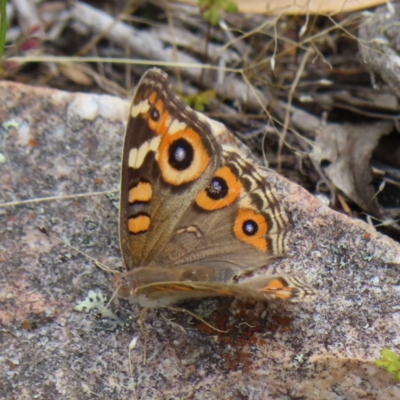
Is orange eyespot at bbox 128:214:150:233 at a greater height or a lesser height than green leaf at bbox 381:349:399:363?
greater

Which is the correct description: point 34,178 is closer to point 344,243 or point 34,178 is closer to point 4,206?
point 4,206

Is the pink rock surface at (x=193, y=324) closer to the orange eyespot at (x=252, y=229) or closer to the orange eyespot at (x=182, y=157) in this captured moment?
the orange eyespot at (x=252, y=229)

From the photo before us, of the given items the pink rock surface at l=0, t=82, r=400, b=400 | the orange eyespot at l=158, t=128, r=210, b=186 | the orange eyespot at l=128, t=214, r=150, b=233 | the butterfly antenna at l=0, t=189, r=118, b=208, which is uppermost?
the orange eyespot at l=158, t=128, r=210, b=186

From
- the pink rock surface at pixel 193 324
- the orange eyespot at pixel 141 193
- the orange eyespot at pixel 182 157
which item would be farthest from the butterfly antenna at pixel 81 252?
the orange eyespot at pixel 182 157

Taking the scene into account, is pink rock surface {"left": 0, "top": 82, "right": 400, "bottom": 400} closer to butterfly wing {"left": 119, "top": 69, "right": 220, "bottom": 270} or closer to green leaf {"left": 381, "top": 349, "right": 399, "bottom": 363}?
green leaf {"left": 381, "top": 349, "right": 399, "bottom": 363}

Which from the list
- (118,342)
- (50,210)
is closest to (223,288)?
(118,342)

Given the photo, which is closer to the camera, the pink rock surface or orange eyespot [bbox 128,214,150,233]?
the pink rock surface

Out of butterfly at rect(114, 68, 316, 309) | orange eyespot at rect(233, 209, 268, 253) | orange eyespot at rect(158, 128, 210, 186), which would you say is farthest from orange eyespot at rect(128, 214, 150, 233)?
orange eyespot at rect(233, 209, 268, 253)
